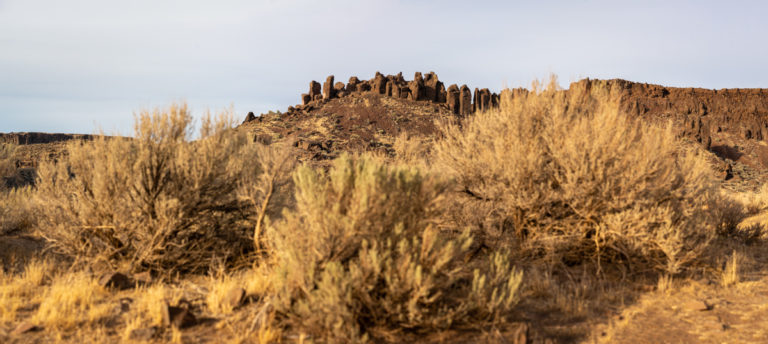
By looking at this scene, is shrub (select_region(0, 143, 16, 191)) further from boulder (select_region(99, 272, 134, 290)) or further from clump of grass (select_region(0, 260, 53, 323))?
boulder (select_region(99, 272, 134, 290))

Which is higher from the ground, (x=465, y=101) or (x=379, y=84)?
(x=379, y=84)

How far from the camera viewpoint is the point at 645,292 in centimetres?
604

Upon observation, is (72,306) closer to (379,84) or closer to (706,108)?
(379,84)

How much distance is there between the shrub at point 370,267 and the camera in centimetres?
412

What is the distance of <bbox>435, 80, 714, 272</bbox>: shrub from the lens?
6305mm

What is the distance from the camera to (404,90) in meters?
68.2

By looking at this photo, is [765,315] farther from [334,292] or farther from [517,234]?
[334,292]

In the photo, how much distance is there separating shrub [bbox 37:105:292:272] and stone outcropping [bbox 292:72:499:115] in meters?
61.4

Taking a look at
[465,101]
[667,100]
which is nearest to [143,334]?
[465,101]

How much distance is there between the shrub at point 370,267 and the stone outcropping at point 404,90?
6386 cm

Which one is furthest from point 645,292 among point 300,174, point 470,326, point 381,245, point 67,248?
point 67,248

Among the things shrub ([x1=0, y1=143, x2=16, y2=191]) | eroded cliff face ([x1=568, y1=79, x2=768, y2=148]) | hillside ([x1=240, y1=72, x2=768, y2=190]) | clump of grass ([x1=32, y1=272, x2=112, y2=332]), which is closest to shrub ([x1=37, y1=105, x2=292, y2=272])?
clump of grass ([x1=32, y1=272, x2=112, y2=332])

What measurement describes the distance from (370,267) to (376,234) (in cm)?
47

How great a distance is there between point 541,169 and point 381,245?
11.8 ft
